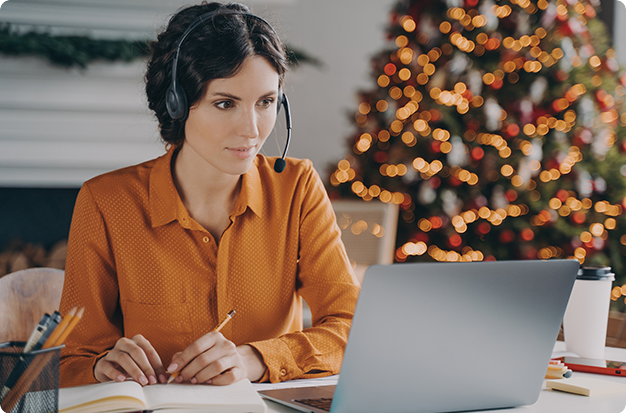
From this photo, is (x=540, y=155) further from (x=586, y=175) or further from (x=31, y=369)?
(x=31, y=369)

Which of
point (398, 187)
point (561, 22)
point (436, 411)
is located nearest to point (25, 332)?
point (436, 411)

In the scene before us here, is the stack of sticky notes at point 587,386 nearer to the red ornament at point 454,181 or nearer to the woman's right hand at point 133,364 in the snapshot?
the woman's right hand at point 133,364

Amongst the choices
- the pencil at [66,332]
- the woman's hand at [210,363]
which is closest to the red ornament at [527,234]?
the woman's hand at [210,363]

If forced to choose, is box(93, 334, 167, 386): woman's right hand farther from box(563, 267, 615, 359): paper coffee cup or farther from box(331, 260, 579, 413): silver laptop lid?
box(563, 267, 615, 359): paper coffee cup

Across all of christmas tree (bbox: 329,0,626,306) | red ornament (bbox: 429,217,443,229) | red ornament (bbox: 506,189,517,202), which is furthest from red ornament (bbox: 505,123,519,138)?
red ornament (bbox: 429,217,443,229)

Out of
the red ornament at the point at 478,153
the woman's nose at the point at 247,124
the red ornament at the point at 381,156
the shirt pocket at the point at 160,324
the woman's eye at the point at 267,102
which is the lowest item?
the shirt pocket at the point at 160,324

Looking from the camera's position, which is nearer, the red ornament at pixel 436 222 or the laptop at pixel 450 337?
the laptop at pixel 450 337

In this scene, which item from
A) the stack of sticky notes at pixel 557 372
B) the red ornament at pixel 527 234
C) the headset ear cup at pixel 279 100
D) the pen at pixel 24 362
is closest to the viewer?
the pen at pixel 24 362

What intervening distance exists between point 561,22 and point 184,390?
2629mm

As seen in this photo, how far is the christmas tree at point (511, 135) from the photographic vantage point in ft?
8.71

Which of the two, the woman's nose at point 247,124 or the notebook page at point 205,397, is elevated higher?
the woman's nose at point 247,124

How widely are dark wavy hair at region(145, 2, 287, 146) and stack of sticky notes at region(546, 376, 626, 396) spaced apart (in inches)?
27.4

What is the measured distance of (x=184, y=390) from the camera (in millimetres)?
702

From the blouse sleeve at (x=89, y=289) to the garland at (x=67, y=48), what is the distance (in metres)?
0.99
